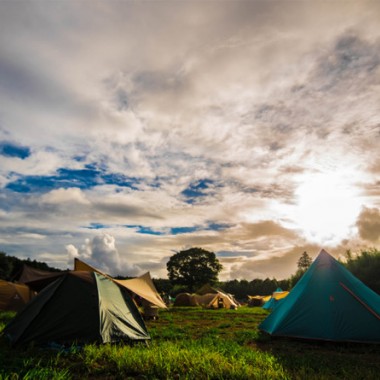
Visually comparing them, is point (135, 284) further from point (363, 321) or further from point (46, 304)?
point (363, 321)

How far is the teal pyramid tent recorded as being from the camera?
334 inches

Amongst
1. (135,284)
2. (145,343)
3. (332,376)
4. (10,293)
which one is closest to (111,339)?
(145,343)

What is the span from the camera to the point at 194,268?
63.8 m

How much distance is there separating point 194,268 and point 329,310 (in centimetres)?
5635

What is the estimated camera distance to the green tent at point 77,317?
7789 mm

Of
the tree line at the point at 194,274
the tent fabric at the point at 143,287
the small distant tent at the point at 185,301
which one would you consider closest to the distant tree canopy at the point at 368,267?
the tent fabric at the point at 143,287

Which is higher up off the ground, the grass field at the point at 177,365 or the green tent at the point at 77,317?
the green tent at the point at 77,317

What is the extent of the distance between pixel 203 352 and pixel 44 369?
322 cm

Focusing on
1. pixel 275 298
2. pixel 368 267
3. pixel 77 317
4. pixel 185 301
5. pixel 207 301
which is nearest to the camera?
pixel 77 317

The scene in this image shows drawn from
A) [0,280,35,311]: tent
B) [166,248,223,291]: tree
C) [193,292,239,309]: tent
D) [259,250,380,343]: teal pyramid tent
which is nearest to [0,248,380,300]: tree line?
[166,248,223,291]: tree

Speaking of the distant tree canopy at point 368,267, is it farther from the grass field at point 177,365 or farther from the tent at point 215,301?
the tent at point 215,301

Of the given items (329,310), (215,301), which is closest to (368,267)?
(329,310)

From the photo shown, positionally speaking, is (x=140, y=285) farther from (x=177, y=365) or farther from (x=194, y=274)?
(x=194, y=274)

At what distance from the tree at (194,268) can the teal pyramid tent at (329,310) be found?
53778mm
